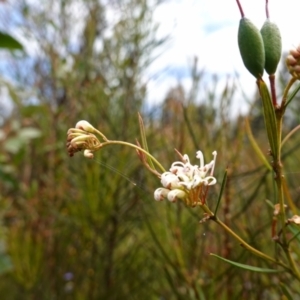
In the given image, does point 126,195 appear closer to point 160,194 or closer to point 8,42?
point 8,42

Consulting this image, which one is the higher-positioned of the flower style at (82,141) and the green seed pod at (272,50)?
the green seed pod at (272,50)

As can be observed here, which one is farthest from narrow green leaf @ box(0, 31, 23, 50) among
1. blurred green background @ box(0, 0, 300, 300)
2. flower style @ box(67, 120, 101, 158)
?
flower style @ box(67, 120, 101, 158)

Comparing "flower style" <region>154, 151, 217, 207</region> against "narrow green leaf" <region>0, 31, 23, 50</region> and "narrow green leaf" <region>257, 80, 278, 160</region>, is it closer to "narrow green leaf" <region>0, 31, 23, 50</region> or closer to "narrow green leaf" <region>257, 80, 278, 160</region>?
"narrow green leaf" <region>257, 80, 278, 160</region>

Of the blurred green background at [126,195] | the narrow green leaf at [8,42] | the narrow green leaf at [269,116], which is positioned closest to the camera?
the narrow green leaf at [269,116]

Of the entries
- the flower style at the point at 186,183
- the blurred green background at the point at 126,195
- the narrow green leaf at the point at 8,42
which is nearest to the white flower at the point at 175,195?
the flower style at the point at 186,183

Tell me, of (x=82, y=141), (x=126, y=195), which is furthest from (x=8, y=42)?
(x=82, y=141)

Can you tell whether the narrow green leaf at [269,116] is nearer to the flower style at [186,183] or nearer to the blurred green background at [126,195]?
the flower style at [186,183]
